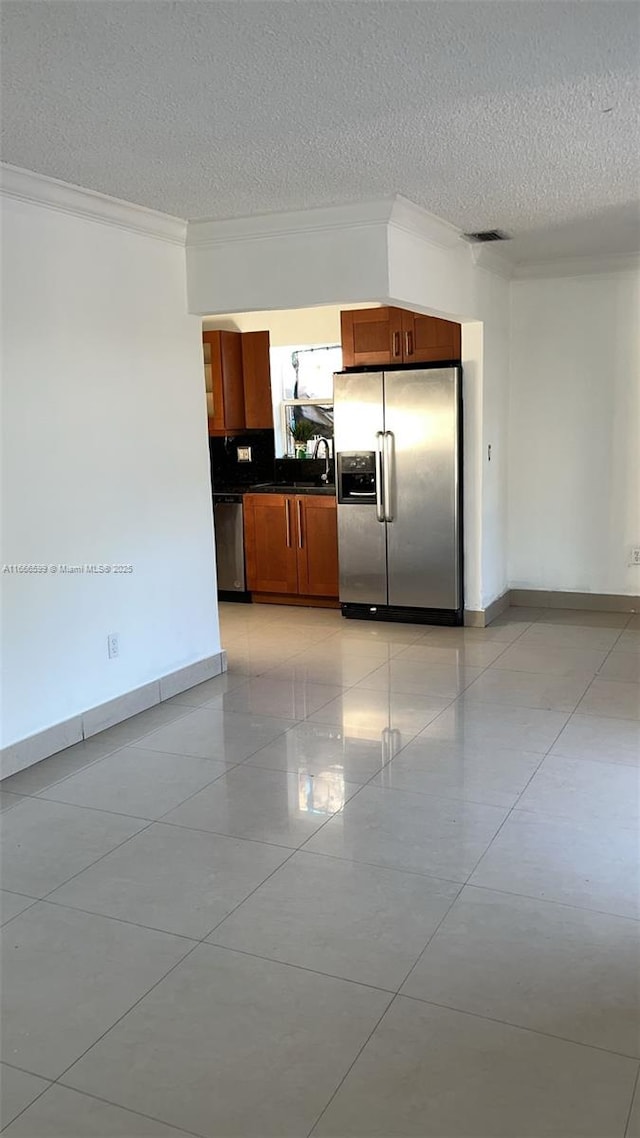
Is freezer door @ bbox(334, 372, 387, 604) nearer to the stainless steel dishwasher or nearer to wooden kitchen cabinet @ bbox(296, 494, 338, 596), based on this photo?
wooden kitchen cabinet @ bbox(296, 494, 338, 596)

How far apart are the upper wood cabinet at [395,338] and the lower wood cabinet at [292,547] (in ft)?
3.71

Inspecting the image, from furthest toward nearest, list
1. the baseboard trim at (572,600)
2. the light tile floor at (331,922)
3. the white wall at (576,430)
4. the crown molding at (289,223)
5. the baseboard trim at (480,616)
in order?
the baseboard trim at (572,600)
the white wall at (576,430)
the baseboard trim at (480,616)
the crown molding at (289,223)
the light tile floor at (331,922)

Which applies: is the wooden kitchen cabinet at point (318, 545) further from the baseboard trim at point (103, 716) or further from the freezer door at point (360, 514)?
the baseboard trim at point (103, 716)

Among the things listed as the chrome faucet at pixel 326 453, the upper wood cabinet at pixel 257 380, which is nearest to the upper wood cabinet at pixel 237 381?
the upper wood cabinet at pixel 257 380

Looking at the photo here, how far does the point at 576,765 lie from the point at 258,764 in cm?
133

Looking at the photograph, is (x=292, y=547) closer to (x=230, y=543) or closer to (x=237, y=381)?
(x=230, y=543)

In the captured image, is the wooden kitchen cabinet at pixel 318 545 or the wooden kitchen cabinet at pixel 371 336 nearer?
the wooden kitchen cabinet at pixel 371 336

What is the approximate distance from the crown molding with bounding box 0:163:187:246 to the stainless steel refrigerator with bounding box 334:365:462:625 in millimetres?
1817

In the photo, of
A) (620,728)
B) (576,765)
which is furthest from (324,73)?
(620,728)

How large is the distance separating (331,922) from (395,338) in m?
4.22

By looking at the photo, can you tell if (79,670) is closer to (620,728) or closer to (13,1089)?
(13,1089)

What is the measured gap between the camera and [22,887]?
283cm

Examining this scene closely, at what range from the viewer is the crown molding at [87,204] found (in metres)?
3.54

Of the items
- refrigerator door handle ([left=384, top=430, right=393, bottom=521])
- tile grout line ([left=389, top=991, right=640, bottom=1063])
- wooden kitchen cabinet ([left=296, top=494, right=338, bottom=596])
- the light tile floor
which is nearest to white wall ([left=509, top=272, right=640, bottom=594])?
refrigerator door handle ([left=384, top=430, right=393, bottom=521])
